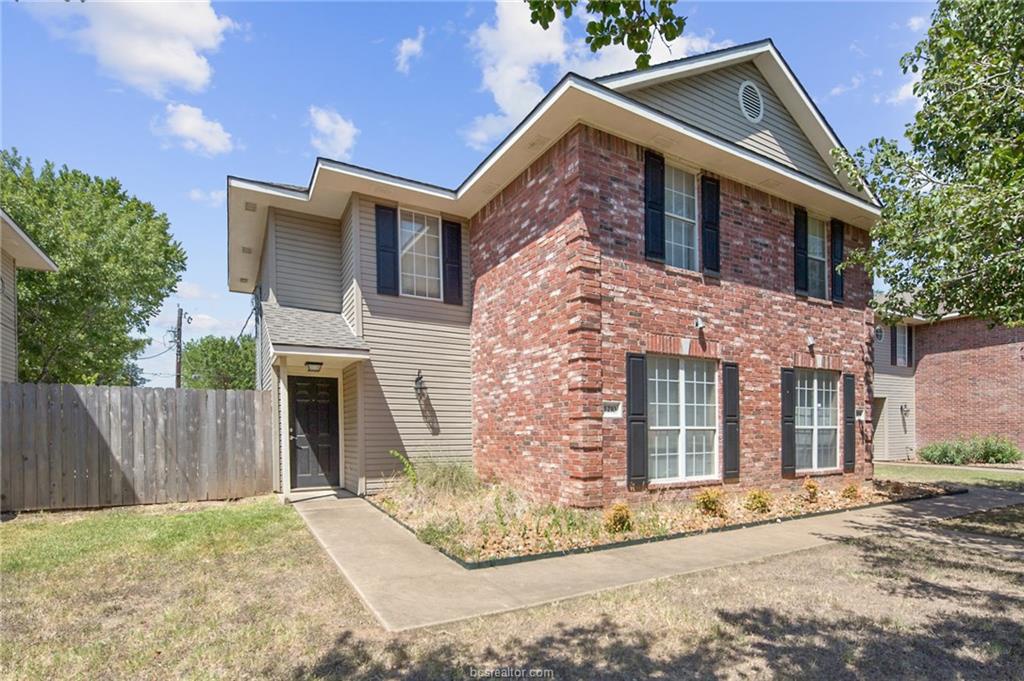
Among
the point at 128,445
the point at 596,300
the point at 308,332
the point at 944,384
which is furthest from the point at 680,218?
the point at 944,384

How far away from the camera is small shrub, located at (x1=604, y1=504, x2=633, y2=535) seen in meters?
7.02

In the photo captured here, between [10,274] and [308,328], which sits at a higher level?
[10,274]

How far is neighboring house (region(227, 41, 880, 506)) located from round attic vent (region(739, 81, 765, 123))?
0.14 feet

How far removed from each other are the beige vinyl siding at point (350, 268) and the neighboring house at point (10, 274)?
18.2 feet

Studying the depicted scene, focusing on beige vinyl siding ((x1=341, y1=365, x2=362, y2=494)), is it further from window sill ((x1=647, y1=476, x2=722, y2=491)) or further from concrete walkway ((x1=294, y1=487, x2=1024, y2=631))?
window sill ((x1=647, y1=476, x2=722, y2=491))

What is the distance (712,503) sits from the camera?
319 inches

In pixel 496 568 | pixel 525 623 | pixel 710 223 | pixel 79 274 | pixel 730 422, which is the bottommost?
pixel 496 568

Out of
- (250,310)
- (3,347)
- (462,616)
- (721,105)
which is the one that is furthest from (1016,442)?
(3,347)

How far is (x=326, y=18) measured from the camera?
24.2 ft

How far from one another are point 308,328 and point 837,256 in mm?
10276

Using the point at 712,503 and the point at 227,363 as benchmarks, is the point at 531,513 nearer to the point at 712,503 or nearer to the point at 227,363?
the point at 712,503

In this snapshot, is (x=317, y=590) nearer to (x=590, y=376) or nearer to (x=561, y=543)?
(x=561, y=543)

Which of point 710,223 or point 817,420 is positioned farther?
point 817,420

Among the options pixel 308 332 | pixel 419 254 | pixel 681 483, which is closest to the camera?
pixel 681 483
